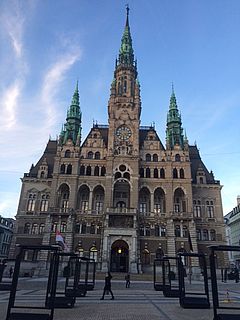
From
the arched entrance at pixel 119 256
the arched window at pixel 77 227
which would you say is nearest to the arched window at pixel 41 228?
the arched window at pixel 77 227

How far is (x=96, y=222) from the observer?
53.2 metres

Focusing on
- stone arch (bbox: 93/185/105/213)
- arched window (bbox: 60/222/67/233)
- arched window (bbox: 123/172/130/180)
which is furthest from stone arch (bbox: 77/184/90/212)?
arched window (bbox: 123/172/130/180)

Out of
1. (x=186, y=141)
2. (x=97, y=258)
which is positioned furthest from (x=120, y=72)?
(x=97, y=258)

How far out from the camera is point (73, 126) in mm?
63719

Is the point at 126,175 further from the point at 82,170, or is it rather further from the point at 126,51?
the point at 126,51

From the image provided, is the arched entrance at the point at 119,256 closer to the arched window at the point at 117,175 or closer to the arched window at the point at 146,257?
the arched window at the point at 146,257

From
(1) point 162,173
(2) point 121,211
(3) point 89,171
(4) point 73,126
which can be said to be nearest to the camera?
(2) point 121,211

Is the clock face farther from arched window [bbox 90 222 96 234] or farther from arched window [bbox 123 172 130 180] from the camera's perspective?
arched window [bbox 90 222 96 234]

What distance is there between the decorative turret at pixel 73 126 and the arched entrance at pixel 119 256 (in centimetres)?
2182

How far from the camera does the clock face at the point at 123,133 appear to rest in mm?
59003

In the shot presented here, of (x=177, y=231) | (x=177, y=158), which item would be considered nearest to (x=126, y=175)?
(x=177, y=158)

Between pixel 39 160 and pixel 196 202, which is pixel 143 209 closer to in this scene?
pixel 196 202

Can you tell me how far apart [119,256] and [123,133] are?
24.6 metres

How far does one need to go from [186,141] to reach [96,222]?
83.2ft
